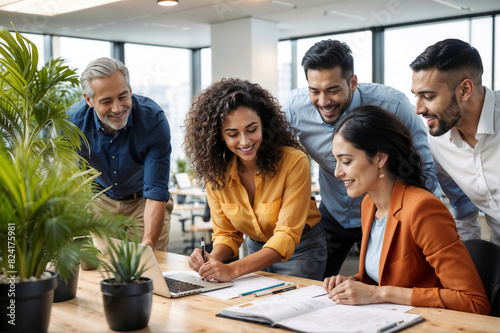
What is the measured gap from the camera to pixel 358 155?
6.61ft

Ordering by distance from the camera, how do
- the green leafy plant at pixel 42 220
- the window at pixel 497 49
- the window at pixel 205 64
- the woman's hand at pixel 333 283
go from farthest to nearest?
1. the window at pixel 205 64
2. the window at pixel 497 49
3. the woman's hand at pixel 333 283
4. the green leafy plant at pixel 42 220

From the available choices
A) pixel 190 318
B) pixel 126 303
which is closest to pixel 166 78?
pixel 190 318

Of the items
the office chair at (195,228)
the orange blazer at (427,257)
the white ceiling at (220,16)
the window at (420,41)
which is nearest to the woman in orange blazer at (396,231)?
the orange blazer at (427,257)

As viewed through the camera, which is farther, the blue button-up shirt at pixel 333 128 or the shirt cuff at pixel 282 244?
the blue button-up shirt at pixel 333 128

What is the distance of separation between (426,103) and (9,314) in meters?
1.78

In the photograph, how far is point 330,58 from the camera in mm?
2562

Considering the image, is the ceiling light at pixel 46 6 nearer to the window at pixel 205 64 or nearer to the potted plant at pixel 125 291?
the window at pixel 205 64

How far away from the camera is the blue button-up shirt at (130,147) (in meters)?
2.83

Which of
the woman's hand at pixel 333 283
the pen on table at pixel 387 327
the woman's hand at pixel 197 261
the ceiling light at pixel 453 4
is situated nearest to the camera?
the pen on table at pixel 387 327

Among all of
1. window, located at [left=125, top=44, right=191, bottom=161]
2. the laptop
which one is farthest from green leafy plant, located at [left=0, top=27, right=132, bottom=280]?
window, located at [left=125, top=44, right=191, bottom=161]

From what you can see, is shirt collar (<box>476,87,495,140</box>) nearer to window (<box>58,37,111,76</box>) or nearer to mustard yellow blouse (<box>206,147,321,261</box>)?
mustard yellow blouse (<box>206,147,321,261</box>)

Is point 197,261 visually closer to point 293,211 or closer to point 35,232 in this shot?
point 293,211

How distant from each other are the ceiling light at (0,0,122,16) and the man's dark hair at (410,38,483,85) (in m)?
5.21

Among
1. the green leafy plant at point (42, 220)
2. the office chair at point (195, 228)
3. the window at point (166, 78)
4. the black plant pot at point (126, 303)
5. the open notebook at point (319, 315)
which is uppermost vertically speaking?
the window at point (166, 78)
